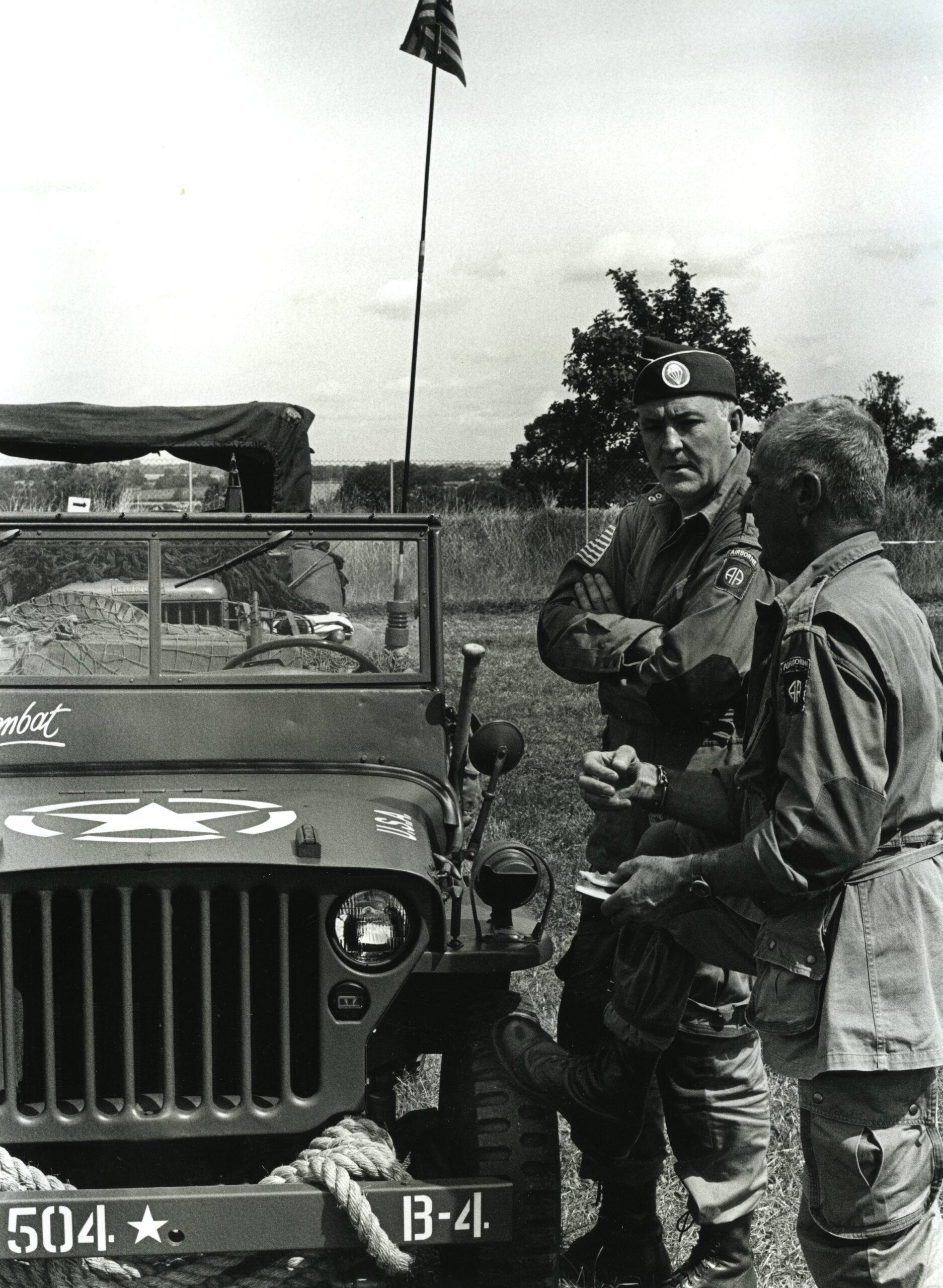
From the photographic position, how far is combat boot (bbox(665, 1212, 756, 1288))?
3.67 m

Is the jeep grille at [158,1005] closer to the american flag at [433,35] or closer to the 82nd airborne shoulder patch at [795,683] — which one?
the 82nd airborne shoulder patch at [795,683]

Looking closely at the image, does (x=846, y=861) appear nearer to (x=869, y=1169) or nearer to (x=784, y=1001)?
(x=784, y=1001)

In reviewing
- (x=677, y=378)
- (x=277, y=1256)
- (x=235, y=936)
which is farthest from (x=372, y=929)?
(x=677, y=378)

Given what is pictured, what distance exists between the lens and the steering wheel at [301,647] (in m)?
4.14

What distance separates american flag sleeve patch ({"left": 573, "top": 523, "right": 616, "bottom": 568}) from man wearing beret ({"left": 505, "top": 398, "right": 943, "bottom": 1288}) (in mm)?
1208

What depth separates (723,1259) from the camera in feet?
12.1

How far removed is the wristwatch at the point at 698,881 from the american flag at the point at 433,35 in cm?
349

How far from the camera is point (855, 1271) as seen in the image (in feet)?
8.90

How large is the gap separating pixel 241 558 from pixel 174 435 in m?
2.53

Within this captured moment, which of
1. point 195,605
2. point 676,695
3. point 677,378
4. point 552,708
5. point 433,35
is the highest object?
point 433,35

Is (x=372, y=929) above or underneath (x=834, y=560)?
underneath

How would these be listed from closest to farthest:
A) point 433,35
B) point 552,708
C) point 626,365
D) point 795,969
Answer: point 795,969 < point 433,35 < point 552,708 < point 626,365

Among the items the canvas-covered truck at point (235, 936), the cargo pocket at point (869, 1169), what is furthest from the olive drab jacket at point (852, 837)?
the canvas-covered truck at point (235, 936)

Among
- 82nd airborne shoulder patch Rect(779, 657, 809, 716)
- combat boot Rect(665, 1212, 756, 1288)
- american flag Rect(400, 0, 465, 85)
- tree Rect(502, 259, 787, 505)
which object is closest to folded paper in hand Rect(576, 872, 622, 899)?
82nd airborne shoulder patch Rect(779, 657, 809, 716)
